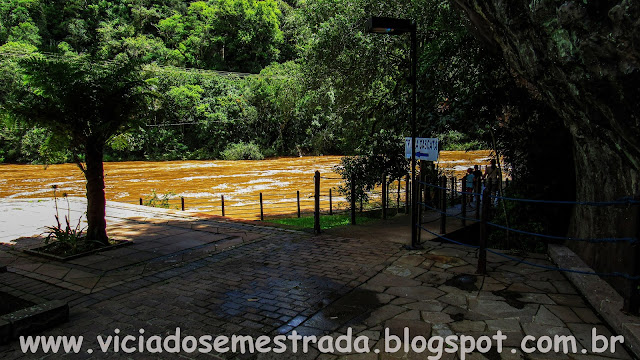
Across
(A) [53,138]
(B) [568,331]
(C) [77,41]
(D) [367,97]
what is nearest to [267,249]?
(A) [53,138]

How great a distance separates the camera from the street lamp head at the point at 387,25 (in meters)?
5.81

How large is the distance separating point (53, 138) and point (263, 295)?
4529 mm

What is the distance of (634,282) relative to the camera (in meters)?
3.41

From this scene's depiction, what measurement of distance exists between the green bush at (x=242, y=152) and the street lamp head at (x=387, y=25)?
3503cm

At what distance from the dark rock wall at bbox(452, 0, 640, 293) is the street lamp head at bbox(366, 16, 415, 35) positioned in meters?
0.92

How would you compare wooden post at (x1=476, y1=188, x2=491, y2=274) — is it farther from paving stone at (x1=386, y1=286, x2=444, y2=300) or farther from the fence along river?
the fence along river

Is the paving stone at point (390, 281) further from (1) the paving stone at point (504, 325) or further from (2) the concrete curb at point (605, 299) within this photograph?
(2) the concrete curb at point (605, 299)

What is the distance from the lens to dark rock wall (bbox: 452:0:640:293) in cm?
333

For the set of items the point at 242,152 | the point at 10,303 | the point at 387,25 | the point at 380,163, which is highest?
the point at 387,25

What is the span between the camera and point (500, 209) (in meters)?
9.65

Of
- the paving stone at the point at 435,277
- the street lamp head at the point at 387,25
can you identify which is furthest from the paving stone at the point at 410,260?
the street lamp head at the point at 387,25

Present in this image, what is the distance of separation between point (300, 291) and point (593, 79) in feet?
12.5

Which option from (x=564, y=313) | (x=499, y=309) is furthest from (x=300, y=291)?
(x=564, y=313)

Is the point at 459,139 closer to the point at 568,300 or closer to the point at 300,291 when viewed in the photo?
the point at 568,300
